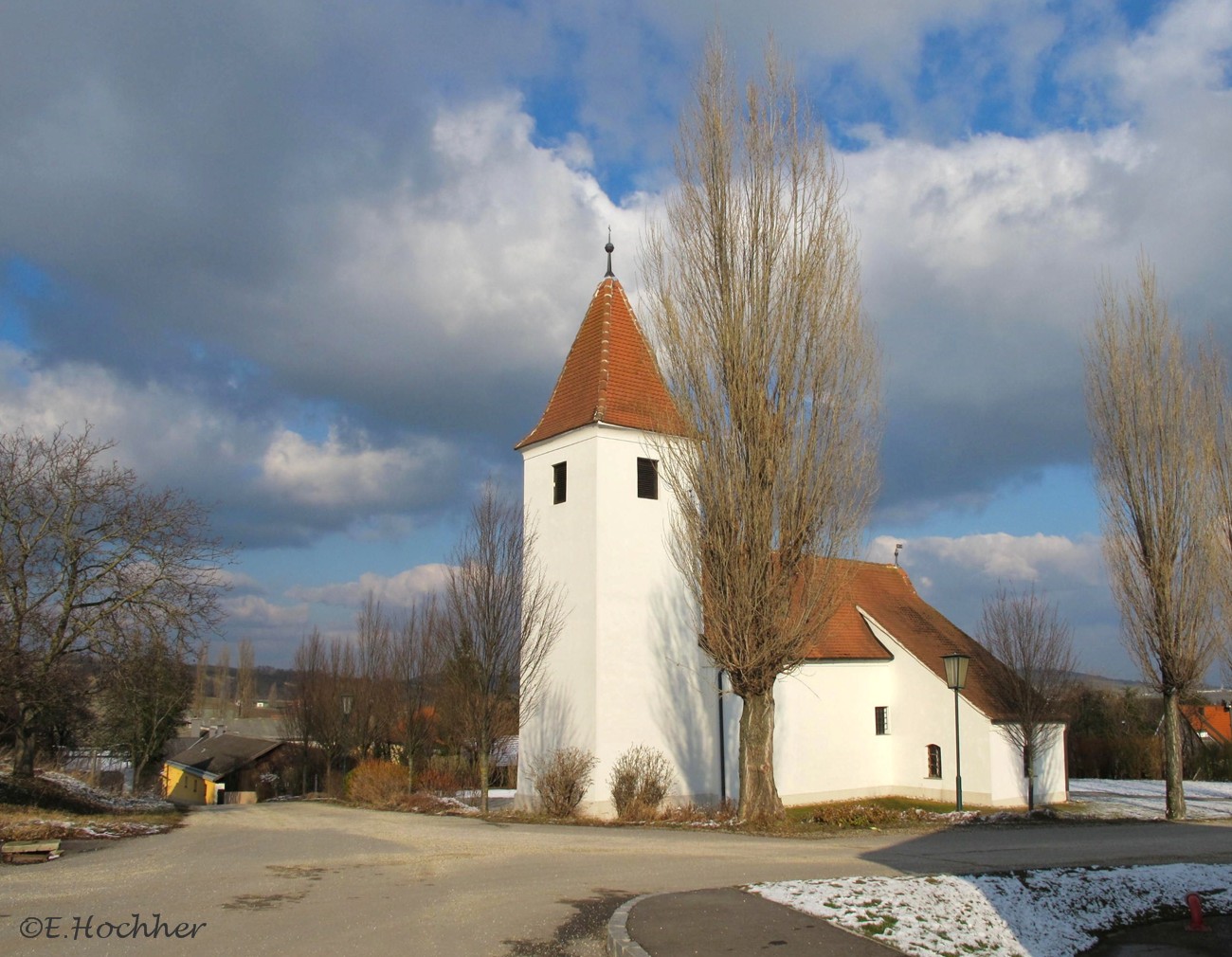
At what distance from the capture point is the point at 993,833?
1684 cm

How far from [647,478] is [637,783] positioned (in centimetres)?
726

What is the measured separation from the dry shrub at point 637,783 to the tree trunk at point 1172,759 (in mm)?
11146

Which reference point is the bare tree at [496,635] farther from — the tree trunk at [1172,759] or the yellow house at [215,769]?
the yellow house at [215,769]

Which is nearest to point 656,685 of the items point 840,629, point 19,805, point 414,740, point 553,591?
point 553,591

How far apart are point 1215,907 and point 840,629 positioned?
18.8 metres

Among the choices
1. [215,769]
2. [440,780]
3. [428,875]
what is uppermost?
[428,875]

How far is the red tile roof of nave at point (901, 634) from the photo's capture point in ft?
93.5

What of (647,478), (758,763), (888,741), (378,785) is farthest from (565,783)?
(888,741)

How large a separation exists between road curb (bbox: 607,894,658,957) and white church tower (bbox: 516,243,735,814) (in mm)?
13273

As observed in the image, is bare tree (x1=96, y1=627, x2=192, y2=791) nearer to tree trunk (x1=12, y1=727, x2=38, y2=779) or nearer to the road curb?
tree trunk (x1=12, y1=727, x2=38, y2=779)

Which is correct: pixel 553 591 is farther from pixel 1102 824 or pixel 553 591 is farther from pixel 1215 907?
pixel 1215 907

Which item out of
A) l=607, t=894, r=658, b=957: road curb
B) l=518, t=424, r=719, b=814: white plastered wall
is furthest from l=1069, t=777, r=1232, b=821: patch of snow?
l=607, t=894, r=658, b=957: road curb

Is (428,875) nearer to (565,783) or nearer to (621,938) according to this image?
(621,938)

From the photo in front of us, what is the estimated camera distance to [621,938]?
7664 mm
